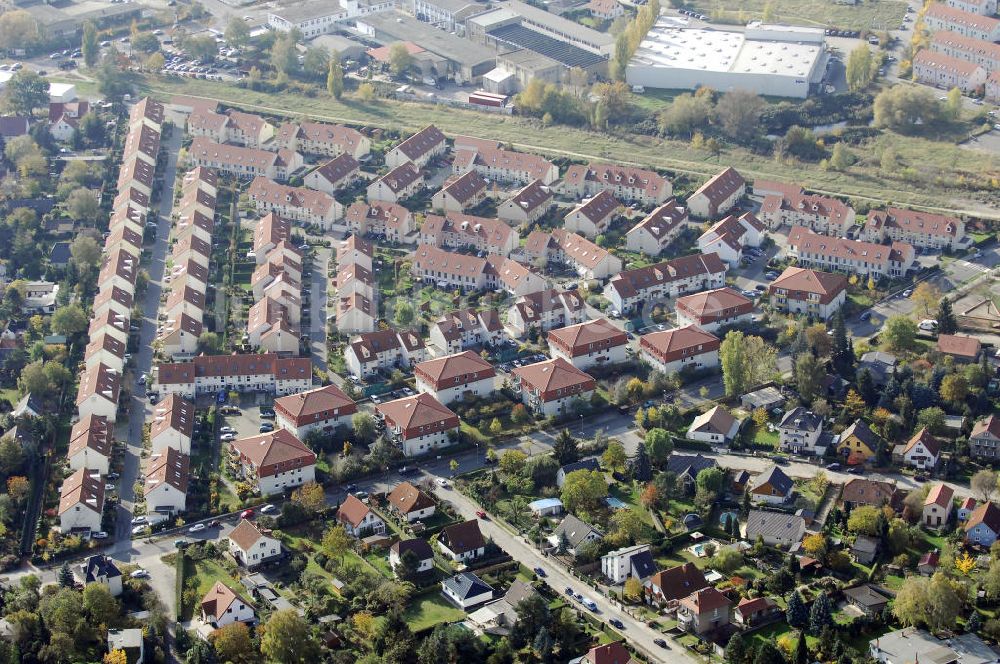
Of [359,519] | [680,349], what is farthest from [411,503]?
[680,349]

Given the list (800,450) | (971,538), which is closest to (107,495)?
(800,450)

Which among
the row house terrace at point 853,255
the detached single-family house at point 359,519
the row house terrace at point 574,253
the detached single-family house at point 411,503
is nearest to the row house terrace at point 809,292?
the row house terrace at point 853,255

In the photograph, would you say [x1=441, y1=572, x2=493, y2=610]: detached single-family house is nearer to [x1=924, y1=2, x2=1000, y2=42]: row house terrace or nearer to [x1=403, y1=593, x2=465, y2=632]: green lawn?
[x1=403, y1=593, x2=465, y2=632]: green lawn

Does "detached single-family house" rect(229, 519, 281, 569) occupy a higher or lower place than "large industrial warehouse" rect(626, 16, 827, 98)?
lower

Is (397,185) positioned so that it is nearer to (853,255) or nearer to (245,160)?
(245,160)

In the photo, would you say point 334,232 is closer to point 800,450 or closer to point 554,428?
point 554,428

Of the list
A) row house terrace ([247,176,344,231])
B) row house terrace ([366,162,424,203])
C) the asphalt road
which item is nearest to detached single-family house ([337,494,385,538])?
the asphalt road
